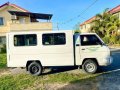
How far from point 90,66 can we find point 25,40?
3.52 meters

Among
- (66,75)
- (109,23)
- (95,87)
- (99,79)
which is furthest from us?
(109,23)

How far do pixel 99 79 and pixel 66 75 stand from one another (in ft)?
6.12

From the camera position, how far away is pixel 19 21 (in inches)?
1479

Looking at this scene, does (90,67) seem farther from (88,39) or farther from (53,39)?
(53,39)

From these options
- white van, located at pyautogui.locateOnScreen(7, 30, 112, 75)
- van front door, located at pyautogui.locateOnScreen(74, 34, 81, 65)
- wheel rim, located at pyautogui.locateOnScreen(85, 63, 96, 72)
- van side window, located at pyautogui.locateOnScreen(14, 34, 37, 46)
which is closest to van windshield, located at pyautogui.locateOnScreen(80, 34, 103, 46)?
white van, located at pyautogui.locateOnScreen(7, 30, 112, 75)

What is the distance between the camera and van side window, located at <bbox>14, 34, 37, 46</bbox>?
40.6ft

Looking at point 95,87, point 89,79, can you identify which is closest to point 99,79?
point 89,79

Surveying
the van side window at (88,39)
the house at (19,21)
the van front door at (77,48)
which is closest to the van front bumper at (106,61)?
the van side window at (88,39)

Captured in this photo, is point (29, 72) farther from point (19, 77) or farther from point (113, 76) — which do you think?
point (113, 76)

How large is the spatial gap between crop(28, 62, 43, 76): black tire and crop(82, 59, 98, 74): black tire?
7.34 feet

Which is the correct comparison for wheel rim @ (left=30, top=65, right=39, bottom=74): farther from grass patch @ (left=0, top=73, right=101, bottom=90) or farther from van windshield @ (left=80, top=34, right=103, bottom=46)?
van windshield @ (left=80, top=34, right=103, bottom=46)

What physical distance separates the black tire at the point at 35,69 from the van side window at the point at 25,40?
41.8 inches

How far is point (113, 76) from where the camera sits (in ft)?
38.0

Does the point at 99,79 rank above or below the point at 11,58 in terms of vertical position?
below
